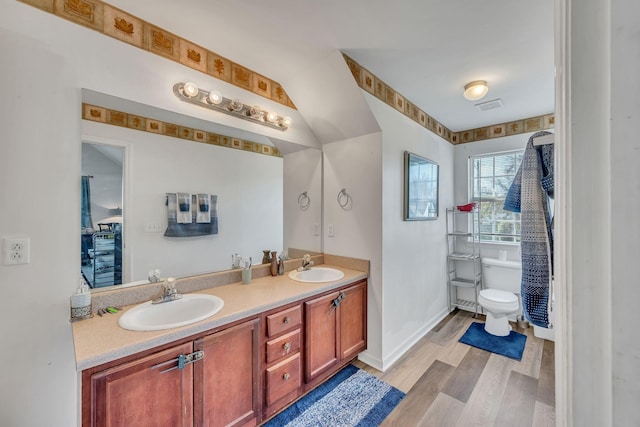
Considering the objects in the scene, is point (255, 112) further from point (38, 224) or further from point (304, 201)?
point (38, 224)

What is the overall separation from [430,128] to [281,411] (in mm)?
Answer: 3063

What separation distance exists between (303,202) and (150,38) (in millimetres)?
1639

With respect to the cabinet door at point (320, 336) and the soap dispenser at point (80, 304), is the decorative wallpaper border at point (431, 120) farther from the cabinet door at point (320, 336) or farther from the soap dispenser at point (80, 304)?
the soap dispenser at point (80, 304)

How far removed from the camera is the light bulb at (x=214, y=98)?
177 cm

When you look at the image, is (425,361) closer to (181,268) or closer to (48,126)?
(181,268)

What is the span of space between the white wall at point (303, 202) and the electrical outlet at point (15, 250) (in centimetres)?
167

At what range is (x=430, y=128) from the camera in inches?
120

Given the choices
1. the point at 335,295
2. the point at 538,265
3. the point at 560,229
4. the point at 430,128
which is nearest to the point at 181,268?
the point at 335,295

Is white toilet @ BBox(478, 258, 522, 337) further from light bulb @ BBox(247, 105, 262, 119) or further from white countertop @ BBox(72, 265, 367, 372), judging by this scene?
light bulb @ BBox(247, 105, 262, 119)

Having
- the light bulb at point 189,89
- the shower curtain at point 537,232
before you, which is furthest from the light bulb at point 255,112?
the shower curtain at point 537,232

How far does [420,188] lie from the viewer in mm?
2727

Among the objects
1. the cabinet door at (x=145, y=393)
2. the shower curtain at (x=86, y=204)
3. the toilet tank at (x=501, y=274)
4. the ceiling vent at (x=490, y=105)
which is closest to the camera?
the cabinet door at (x=145, y=393)

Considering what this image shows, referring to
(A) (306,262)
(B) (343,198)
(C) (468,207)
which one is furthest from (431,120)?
(A) (306,262)

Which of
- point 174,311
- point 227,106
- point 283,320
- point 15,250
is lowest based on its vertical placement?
point 283,320
